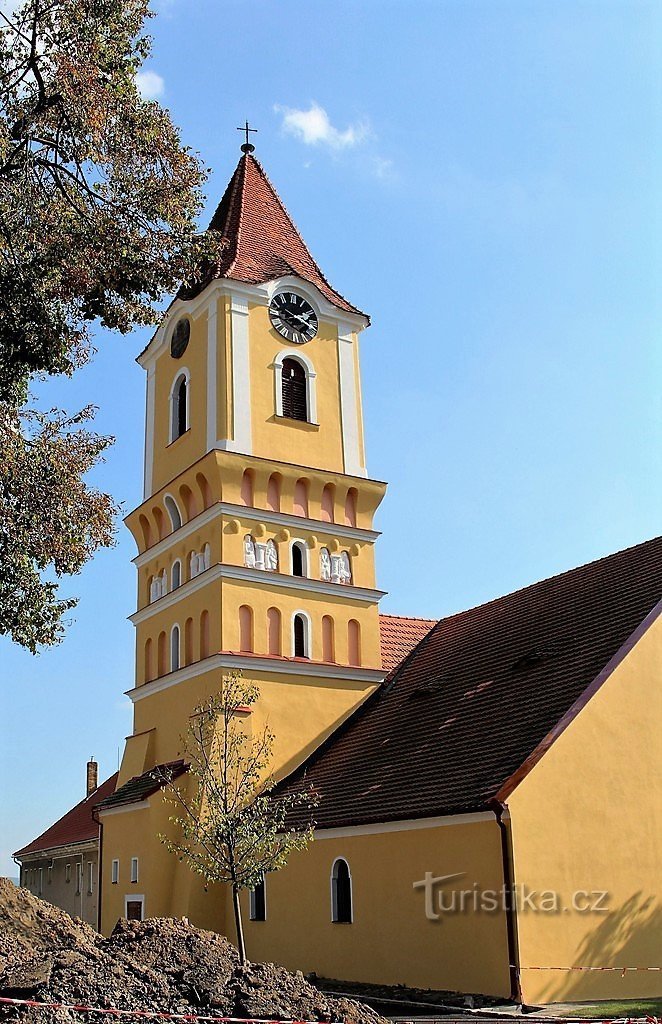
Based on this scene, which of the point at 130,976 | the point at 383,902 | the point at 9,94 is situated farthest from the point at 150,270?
the point at 383,902

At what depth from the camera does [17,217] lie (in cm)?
1258

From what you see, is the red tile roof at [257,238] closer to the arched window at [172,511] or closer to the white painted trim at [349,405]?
the white painted trim at [349,405]

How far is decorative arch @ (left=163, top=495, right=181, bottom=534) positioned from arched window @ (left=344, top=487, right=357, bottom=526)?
14.4 feet

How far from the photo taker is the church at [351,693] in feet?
53.9

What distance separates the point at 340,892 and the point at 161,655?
9317 millimetres

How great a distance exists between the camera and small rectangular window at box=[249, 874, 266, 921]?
22.5m

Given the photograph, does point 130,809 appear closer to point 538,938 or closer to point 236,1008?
point 538,938

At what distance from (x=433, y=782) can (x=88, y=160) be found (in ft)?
38.3

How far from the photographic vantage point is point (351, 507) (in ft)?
91.4

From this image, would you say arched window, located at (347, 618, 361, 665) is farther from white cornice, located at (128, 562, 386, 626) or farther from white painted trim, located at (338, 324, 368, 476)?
white painted trim, located at (338, 324, 368, 476)

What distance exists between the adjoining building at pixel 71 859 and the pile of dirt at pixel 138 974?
2101cm

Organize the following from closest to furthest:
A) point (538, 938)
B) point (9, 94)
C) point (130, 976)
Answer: point (130, 976)
point (9, 94)
point (538, 938)

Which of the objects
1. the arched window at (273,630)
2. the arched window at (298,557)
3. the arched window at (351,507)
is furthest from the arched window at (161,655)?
the arched window at (351,507)

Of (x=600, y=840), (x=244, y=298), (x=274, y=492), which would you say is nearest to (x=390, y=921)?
(x=600, y=840)
